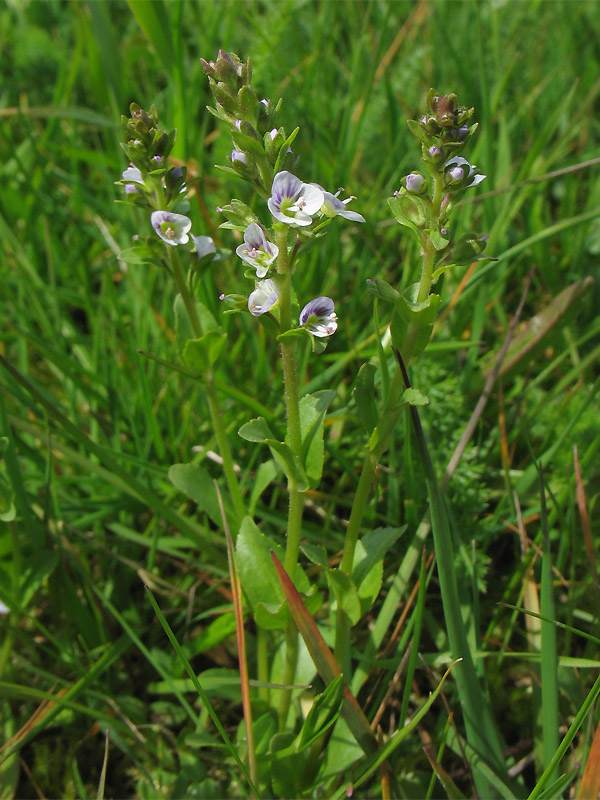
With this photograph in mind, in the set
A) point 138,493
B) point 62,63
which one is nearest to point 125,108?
point 62,63

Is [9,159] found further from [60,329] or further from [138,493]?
[138,493]

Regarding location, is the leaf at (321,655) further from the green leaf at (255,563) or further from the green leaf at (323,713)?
the green leaf at (255,563)

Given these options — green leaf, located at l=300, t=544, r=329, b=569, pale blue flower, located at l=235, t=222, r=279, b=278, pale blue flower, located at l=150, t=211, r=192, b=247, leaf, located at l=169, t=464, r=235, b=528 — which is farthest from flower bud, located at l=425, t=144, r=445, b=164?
leaf, located at l=169, t=464, r=235, b=528

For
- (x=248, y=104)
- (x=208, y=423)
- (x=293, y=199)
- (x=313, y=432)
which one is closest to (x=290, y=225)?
(x=293, y=199)

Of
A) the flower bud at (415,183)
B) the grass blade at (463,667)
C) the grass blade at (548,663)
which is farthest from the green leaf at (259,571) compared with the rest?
the flower bud at (415,183)

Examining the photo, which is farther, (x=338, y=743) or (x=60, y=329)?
(x=60, y=329)

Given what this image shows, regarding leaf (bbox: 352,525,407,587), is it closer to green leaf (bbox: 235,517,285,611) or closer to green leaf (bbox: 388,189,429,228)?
green leaf (bbox: 235,517,285,611)

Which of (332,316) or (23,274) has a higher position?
Answer: (332,316)
